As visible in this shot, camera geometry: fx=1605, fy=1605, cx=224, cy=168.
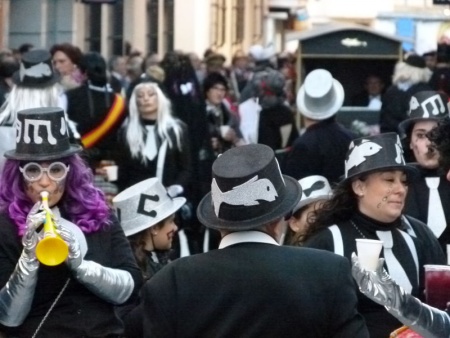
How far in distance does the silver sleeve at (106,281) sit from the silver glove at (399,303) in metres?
1.41

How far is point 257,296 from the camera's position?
501cm

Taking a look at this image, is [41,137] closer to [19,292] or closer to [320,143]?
[19,292]

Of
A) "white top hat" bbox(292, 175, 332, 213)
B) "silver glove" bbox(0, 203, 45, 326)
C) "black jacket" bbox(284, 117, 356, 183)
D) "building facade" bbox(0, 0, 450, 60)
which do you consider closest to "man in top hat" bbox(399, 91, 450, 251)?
"white top hat" bbox(292, 175, 332, 213)

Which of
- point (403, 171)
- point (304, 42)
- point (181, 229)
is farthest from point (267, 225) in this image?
point (304, 42)

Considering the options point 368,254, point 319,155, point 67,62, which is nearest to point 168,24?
point 67,62

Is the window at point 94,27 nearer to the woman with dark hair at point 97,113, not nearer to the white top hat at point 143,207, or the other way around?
the woman with dark hair at point 97,113

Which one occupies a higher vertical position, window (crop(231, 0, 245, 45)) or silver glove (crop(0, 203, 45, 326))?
silver glove (crop(0, 203, 45, 326))

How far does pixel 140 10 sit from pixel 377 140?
26858 mm

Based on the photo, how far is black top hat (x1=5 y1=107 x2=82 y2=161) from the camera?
6.89m

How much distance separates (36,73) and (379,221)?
3.23 meters

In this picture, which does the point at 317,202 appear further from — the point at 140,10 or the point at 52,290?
the point at 140,10

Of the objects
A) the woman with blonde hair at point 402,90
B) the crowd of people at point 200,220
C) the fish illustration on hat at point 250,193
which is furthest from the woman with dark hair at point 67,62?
the fish illustration on hat at point 250,193

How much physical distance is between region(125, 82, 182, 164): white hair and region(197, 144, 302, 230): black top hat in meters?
6.28

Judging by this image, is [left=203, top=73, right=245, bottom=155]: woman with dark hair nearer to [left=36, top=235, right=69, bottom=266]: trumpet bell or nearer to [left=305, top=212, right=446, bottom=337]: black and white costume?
[left=305, top=212, right=446, bottom=337]: black and white costume
